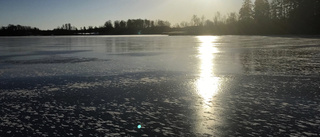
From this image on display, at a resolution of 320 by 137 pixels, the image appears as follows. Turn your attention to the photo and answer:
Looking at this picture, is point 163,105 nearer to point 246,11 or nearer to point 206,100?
point 206,100

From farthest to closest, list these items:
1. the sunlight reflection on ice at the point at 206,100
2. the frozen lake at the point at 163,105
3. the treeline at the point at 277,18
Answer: the treeline at the point at 277,18
the sunlight reflection on ice at the point at 206,100
the frozen lake at the point at 163,105

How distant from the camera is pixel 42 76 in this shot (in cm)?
1222

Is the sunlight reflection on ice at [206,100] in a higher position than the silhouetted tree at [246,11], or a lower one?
lower

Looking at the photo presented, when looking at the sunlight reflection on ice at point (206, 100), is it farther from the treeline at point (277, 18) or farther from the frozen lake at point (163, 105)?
the treeline at point (277, 18)

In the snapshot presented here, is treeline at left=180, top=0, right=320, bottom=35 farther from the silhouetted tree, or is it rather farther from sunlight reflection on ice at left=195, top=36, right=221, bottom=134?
sunlight reflection on ice at left=195, top=36, right=221, bottom=134

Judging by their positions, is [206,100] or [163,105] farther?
[206,100]

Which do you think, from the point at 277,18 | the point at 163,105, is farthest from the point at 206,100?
the point at 277,18

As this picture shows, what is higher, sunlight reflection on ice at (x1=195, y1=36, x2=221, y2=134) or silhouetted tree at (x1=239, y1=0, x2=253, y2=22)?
silhouetted tree at (x1=239, y1=0, x2=253, y2=22)

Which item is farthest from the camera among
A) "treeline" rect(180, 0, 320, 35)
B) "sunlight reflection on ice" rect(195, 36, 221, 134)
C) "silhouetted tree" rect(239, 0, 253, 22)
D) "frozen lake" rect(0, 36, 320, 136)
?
"silhouetted tree" rect(239, 0, 253, 22)

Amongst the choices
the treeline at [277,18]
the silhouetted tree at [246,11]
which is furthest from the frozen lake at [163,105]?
the silhouetted tree at [246,11]

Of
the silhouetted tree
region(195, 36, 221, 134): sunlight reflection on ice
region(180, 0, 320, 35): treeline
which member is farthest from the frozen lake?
the silhouetted tree

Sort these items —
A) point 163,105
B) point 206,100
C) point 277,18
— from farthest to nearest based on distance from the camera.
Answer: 1. point 277,18
2. point 206,100
3. point 163,105

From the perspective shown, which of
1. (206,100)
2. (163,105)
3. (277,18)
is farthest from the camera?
(277,18)

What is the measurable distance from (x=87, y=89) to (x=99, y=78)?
2.26 m
